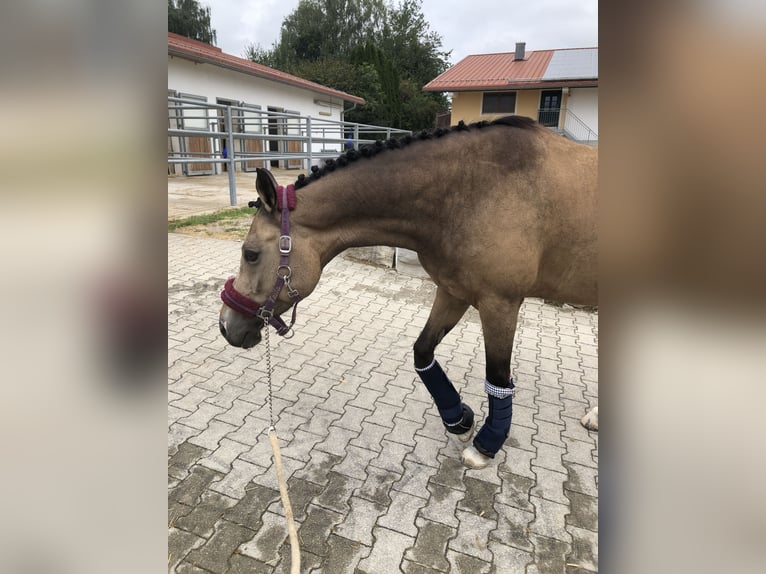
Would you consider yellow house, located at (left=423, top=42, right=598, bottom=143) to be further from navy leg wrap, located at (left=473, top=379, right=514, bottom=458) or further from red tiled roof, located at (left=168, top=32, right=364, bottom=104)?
navy leg wrap, located at (left=473, top=379, right=514, bottom=458)

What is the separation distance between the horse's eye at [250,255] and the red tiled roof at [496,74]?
23.1 meters

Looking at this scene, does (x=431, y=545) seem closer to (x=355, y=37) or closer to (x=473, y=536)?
(x=473, y=536)

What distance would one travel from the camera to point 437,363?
108 inches

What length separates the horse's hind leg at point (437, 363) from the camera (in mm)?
2773

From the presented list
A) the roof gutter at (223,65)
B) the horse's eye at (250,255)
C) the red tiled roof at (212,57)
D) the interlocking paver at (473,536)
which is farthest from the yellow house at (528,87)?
the interlocking paver at (473,536)

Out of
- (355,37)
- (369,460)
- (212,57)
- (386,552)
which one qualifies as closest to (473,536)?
(386,552)

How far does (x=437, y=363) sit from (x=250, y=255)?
123 centimetres

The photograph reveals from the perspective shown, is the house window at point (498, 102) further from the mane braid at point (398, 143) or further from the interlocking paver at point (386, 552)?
the interlocking paver at point (386, 552)
